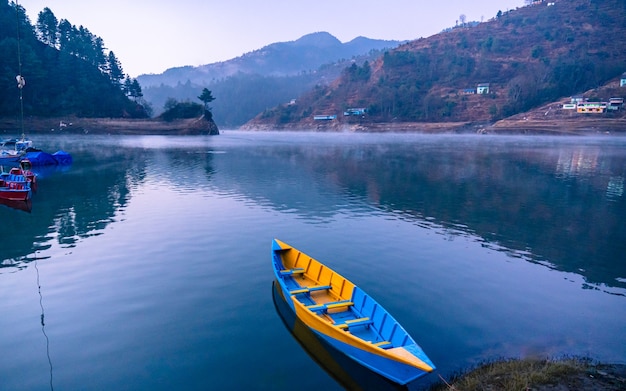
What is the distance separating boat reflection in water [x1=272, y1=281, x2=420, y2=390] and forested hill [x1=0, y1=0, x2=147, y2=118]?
14137 centimetres

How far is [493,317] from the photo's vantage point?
51.1 ft

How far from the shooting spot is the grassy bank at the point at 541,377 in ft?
33.3

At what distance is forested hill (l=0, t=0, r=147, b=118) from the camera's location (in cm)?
12319

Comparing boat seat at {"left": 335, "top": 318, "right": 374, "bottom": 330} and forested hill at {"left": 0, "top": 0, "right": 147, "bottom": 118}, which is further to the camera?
forested hill at {"left": 0, "top": 0, "right": 147, "bottom": 118}

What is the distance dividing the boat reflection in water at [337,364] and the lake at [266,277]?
0.10 metres

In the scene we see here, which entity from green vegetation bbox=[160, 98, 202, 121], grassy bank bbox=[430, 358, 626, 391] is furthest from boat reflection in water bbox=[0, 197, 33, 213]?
green vegetation bbox=[160, 98, 202, 121]

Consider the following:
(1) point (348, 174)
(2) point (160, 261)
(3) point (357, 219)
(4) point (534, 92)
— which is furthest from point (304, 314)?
(4) point (534, 92)

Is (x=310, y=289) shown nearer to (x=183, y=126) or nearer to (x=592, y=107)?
(x=183, y=126)

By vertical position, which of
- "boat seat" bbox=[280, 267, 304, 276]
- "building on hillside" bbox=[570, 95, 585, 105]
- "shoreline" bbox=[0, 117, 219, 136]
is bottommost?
"boat seat" bbox=[280, 267, 304, 276]

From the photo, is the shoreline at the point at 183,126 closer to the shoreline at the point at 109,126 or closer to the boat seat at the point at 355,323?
the shoreline at the point at 109,126

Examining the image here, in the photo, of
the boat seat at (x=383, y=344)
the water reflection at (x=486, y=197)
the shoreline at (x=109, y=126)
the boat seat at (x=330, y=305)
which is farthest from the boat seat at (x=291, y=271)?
the shoreline at (x=109, y=126)

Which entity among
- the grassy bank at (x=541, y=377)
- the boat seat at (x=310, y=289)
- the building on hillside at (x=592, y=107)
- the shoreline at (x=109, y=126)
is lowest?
the grassy bank at (x=541, y=377)

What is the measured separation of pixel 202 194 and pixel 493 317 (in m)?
30.9

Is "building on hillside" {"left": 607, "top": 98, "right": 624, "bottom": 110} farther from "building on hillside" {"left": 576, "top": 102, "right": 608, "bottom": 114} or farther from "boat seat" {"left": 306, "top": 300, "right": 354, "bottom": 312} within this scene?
"boat seat" {"left": 306, "top": 300, "right": 354, "bottom": 312}
